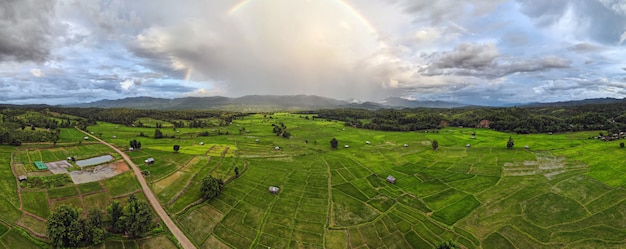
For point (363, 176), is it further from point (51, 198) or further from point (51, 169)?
point (51, 169)

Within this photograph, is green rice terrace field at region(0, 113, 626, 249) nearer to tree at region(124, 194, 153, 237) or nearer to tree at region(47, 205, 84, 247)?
tree at region(124, 194, 153, 237)

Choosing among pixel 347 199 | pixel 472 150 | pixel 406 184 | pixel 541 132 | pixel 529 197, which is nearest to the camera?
pixel 529 197

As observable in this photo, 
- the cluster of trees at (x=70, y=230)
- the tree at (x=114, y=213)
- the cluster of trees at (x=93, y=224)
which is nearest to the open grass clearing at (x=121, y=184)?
the cluster of trees at (x=93, y=224)

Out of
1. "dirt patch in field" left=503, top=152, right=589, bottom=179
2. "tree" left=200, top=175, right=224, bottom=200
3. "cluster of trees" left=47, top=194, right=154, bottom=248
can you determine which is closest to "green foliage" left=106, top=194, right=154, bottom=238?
"cluster of trees" left=47, top=194, right=154, bottom=248

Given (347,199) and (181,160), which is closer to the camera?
(347,199)

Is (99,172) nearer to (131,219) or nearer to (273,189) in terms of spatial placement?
(131,219)

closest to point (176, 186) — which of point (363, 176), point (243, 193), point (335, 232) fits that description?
point (243, 193)
